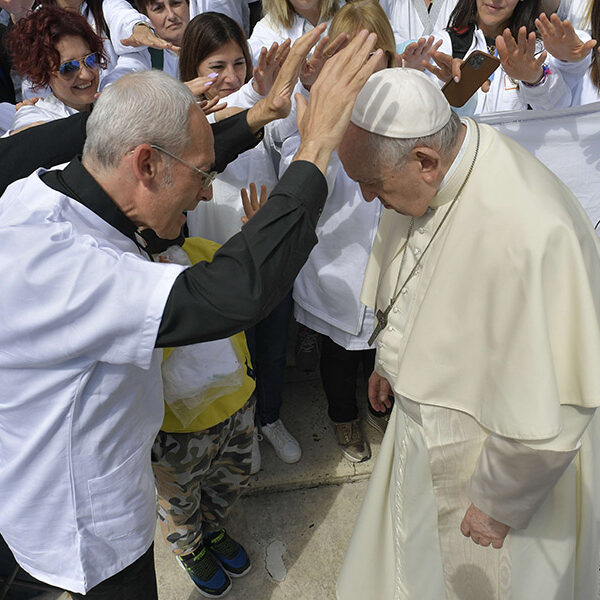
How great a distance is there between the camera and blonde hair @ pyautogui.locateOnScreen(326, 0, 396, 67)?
2.84 m

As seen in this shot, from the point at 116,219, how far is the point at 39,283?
1.01ft

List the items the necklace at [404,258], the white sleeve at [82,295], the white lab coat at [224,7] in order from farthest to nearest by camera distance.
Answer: the white lab coat at [224,7]
the necklace at [404,258]
the white sleeve at [82,295]

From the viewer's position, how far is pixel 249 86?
283cm

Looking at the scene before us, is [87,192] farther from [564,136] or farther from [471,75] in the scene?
[564,136]

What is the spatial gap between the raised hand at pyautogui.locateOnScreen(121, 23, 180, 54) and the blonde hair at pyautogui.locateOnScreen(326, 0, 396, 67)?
145 cm

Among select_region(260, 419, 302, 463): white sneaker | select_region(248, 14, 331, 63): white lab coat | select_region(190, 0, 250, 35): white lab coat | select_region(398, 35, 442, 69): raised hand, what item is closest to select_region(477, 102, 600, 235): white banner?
select_region(398, 35, 442, 69): raised hand

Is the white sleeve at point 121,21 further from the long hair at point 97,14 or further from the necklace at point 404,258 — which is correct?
the necklace at point 404,258

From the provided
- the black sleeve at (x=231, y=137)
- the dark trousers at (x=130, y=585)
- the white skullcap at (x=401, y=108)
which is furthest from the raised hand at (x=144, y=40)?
the dark trousers at (x=130, y=585)

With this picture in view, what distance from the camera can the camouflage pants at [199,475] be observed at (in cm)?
247

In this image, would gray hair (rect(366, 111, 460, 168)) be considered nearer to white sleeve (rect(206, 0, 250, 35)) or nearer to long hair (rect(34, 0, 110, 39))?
white sleeve (rect(206, 0, 250, 35))

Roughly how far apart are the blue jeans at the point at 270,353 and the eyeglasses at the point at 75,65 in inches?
61.2

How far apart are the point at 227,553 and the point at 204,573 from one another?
16cm

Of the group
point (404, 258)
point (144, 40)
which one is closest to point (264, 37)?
point (144, 40)

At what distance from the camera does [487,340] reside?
180 cm
